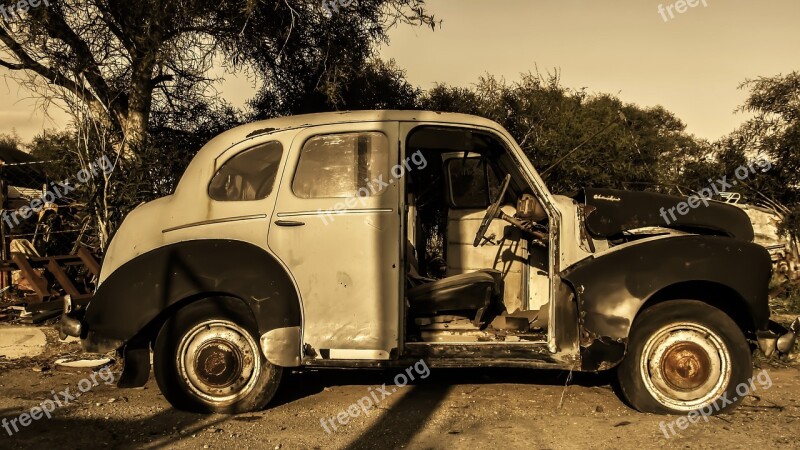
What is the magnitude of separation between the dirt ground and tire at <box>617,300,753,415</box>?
15cm

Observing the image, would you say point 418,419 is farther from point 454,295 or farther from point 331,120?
point 331,120

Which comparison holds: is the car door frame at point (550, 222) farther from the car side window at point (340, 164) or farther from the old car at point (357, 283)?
the car side window at point (340, 164)

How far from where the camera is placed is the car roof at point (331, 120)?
4.61 metres

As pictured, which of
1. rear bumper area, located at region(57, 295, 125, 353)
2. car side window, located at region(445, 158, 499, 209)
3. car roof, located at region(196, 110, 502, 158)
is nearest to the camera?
rear bumper area, located at region(57, 295, 125, 353)

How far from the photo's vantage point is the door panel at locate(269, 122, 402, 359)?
440 centimetres

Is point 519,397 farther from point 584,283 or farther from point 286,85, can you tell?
point 286,85

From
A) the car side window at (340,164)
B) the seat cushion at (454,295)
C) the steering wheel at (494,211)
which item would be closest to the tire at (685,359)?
the seat cushion at (454,295)

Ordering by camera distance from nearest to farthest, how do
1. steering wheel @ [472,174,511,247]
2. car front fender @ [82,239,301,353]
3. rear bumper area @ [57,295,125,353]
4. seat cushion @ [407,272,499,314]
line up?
car front fender @ [82,239,301,353], rear bumper area @ [57,295,125,353], seat cushion @ [407,272,499,314], steering wheel @ [472,174,511,247]

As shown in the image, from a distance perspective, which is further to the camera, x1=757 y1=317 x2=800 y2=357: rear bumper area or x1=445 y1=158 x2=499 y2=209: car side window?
x1=445 y1=158 x2=499 y2=209: car side window

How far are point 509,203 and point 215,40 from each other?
5306mm

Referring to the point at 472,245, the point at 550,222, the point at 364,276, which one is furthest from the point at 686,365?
the point at 364,276

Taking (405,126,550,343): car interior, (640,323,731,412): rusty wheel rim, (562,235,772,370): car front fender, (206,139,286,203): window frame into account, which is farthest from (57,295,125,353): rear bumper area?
(640,323,731,412): rusty wheel rim

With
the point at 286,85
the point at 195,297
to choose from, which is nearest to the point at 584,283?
the point at 195,297

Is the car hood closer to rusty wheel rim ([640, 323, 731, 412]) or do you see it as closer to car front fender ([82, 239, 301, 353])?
rusty wheel rim ([640, 323, 731, 412])
